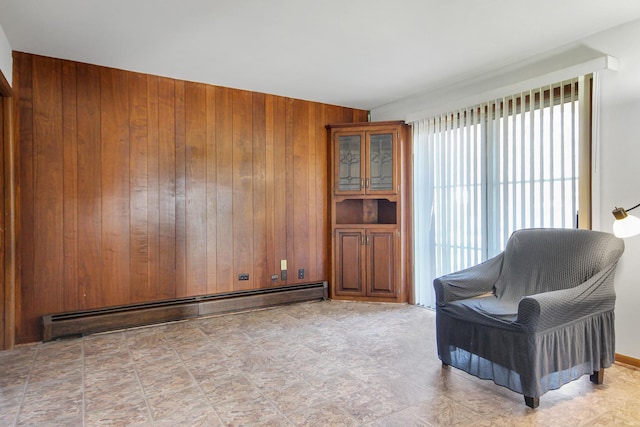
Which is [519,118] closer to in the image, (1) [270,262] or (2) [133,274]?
(1) [270,262]

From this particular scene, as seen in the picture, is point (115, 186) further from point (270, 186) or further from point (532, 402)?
point (532, 402)

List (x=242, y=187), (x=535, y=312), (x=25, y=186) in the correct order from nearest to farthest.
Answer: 1. (x=535, y=312)
2. (x=25, y=186)
3. (x=242, y=187)

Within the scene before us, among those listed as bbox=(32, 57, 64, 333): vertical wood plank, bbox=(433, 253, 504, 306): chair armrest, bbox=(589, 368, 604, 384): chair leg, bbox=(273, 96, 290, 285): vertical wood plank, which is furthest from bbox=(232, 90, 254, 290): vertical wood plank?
bbox=(589, 368, 604, 384): chair leg

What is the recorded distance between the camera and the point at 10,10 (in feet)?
8.52

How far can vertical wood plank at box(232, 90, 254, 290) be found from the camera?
4332 mm

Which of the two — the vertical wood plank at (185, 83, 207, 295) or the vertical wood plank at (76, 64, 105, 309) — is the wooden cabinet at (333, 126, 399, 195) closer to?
the vertical wood plank at (185, 83, 207, 295)

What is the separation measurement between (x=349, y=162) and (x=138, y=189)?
2.45m

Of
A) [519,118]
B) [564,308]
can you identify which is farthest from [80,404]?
[519,118]

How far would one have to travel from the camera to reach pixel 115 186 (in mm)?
3686

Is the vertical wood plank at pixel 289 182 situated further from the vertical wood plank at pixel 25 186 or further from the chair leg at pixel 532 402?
the chair leg at pixel 532 402

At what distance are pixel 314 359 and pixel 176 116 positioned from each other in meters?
2.78

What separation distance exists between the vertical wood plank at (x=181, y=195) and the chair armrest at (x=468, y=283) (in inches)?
101

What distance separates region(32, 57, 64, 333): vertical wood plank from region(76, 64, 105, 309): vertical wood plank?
15 cm

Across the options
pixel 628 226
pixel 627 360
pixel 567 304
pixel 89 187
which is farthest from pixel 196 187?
pixel 627 360
